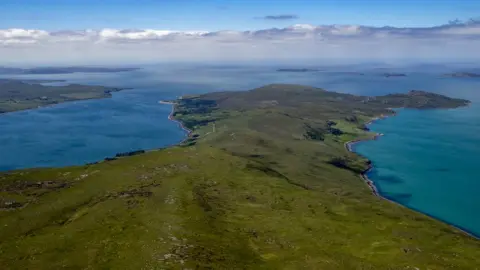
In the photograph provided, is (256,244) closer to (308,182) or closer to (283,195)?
(283,195)

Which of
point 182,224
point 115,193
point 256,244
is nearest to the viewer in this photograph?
point 256,244

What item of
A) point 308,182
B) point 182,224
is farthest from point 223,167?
point 182,224

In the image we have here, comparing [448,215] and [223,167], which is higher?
[223,167]

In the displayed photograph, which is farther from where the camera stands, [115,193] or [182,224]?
[115,193]

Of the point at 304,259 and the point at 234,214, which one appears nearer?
the point at 304,259

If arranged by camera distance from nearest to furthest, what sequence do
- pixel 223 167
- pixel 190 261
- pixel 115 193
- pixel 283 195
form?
1. pixel 190 261
2. pixel 115 193
3. pixel 283 195
4. pixel 223 167

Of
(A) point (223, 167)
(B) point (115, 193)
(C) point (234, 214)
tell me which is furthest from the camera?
(A) point (223, 167)

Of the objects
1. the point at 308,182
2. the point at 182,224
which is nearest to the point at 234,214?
the point at 182,224

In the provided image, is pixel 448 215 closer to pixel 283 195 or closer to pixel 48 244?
pixel 283 195

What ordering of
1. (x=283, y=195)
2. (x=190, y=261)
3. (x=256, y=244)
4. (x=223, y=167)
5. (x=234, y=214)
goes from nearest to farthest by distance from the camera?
(x=190, y=261) → (x=256, y=244) → (x=234, y=214) → (x=283, y=195) → (x=223, y=167)
